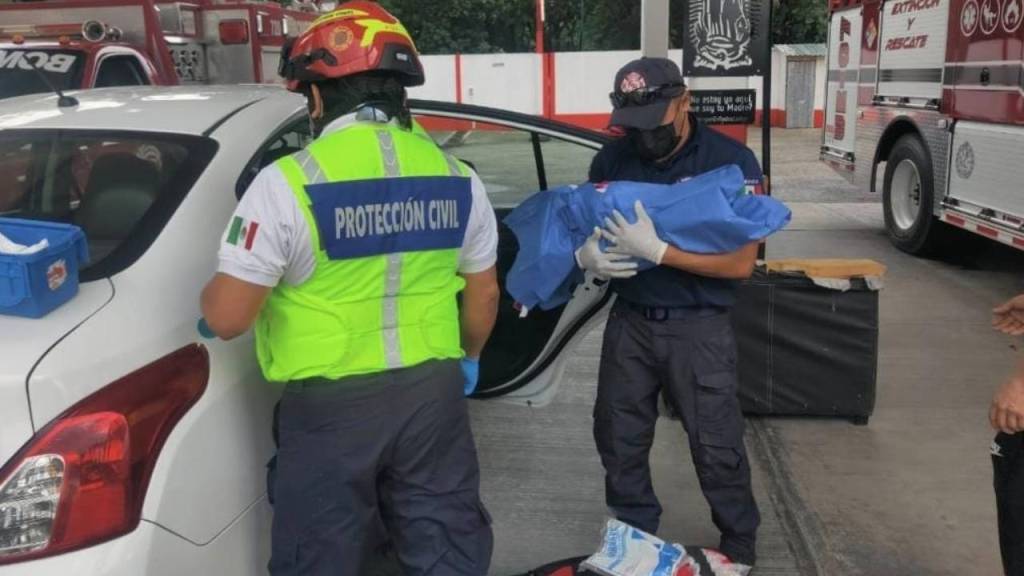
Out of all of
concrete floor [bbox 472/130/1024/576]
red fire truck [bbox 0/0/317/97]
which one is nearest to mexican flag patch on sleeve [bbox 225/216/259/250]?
concrete floor [bbox 472/130/1024/576]

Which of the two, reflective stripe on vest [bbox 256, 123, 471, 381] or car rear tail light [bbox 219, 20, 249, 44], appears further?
car rear tail light [bbox 219, 20, 249, 44]

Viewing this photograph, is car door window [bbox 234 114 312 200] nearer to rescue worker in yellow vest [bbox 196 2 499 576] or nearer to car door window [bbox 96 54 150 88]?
rescue worker in yellow vest [bbox 196 2 499 576]

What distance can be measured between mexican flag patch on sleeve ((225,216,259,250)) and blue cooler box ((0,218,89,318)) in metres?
0.31

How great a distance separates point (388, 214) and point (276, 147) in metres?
0.95

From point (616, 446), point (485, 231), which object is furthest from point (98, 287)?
point (616, 446)

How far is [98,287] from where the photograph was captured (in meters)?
2.04

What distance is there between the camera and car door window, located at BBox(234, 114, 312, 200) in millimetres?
2533

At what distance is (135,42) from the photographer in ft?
24.3

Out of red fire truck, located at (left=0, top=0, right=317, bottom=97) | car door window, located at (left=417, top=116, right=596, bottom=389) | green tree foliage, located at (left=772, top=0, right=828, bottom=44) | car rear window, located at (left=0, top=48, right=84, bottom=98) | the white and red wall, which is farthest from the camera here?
green tree foliage, located at (left=772, top=0, right=828, bottom=44)

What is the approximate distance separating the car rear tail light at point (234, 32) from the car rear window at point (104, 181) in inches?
235

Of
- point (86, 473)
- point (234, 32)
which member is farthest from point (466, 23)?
point (86, 473)

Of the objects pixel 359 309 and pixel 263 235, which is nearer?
pixel 263 235

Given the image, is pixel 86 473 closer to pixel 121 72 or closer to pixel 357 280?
pixel 357 280

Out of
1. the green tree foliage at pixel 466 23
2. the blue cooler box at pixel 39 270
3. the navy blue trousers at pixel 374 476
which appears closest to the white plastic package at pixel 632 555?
the navy blue trousers at pixel 374 476
